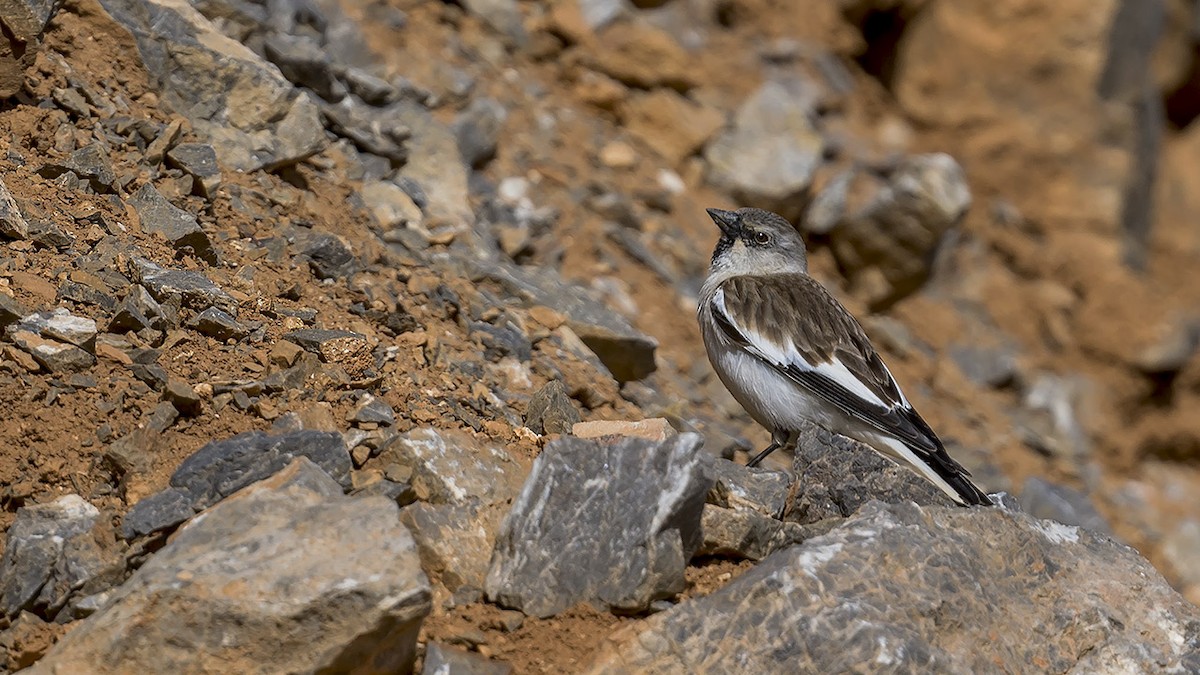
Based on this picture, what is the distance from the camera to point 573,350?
257 inches

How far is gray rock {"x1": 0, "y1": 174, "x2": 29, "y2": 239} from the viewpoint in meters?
4.95

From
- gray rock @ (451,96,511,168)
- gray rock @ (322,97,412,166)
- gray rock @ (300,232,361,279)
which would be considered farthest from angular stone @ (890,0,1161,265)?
gray rock @ (300,232,361,279)

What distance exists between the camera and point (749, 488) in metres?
5.03

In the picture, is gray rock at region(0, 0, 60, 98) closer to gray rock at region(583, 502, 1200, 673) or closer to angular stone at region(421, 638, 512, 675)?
angular stone at region(421, 638, 512, 675)

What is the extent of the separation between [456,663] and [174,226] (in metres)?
2.64

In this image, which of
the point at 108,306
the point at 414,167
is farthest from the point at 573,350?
the point at 108,306

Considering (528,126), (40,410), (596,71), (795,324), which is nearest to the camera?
(40,410)

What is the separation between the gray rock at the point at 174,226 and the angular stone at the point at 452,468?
160 centimetres

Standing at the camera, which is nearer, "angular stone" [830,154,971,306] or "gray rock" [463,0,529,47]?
"gray rock" [463,0,529,47]

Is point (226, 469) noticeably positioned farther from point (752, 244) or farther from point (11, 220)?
point (752, 244)

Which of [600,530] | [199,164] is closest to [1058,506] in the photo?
[600,530]

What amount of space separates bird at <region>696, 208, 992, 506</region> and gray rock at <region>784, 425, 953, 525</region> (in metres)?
1.10

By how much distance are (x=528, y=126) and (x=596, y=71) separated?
1.07 m

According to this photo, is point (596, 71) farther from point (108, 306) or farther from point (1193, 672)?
point (1193, 672)
